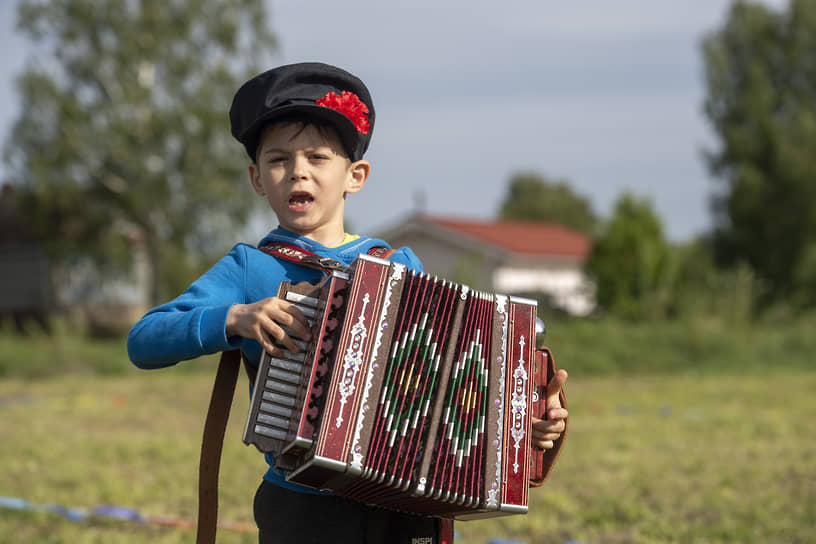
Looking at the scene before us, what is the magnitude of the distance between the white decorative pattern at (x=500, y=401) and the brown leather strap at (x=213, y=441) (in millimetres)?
666

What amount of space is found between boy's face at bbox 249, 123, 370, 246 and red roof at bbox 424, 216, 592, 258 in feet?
101

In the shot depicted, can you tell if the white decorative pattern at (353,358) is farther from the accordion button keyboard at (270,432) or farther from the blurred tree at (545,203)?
the blurred tree at (545,203)

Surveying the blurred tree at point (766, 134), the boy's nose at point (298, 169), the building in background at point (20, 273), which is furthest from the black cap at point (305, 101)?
the blurred tree at point (766, 134)

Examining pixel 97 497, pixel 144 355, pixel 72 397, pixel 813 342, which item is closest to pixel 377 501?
pixel 144 355

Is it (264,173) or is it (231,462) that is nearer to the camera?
(264,173)

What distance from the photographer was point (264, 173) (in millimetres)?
2307

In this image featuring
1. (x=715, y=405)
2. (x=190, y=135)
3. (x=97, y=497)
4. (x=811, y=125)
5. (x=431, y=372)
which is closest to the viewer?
(x=431, y=372)

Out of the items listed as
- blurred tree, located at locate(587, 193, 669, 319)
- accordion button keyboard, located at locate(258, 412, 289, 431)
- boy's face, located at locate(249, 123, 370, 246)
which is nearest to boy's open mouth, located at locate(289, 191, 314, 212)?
boy's face, located at locate(249, 123, 370, 246)

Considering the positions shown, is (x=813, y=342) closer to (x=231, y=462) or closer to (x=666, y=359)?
(x=666, y=359)

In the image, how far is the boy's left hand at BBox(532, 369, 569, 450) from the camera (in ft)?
7.64

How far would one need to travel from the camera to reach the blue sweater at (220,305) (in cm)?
212

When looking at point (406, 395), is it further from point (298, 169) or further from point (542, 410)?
point (298, 169)

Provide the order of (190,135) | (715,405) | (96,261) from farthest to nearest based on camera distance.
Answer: (96,261)
(190,135)
(715,405)

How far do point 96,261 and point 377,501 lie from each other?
25591mm
